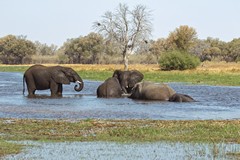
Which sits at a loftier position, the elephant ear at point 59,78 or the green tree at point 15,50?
the green tree at point 15,50

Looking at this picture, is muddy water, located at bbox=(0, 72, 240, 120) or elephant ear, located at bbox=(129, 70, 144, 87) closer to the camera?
muddy water, located at bbox=(0, 72, 240, 120)

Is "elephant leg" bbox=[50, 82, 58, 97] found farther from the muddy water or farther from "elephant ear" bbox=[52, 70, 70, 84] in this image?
the muddy water

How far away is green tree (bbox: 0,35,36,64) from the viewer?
128750 mm

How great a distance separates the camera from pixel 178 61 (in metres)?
66.2

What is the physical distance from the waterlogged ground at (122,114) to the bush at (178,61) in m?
30.5

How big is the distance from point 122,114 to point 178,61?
4427 cm

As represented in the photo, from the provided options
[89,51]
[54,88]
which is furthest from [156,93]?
[89,51]

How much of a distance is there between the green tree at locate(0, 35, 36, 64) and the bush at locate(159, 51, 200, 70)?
Result: 67.1 meters

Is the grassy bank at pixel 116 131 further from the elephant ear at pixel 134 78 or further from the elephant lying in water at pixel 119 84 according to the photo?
the elephant ear at pixel 134 78

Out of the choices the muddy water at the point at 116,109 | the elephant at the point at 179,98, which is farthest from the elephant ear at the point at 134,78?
the elephant at the point at 179,98

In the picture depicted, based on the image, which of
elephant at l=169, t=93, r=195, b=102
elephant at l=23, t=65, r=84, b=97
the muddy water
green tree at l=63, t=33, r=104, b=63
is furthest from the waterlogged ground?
green tree at l=63, t=33, r=104, b=63

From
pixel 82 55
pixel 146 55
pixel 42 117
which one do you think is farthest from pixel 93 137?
pixel 146 55

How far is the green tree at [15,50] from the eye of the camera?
129m

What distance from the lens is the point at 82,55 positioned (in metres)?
131
